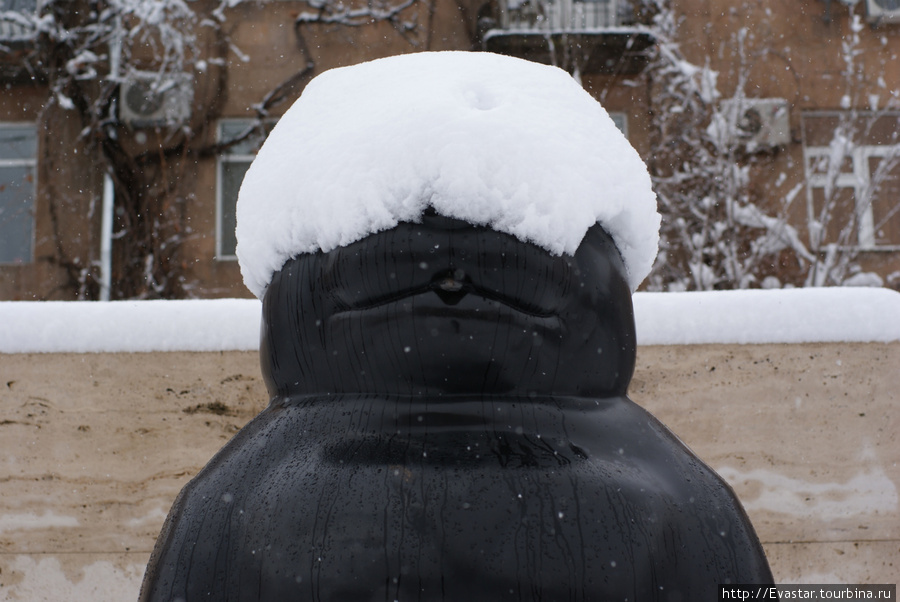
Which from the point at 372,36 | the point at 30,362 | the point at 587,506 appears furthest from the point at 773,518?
the point at 372,36

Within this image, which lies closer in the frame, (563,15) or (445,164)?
(445,164)

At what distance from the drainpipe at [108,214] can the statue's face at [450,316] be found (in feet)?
25.6

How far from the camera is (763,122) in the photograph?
848cm

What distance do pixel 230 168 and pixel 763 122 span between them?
5846 millimetres

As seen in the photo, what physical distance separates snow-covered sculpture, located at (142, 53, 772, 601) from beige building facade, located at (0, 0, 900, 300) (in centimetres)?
762

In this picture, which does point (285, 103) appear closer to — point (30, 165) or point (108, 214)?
point (108, 214)

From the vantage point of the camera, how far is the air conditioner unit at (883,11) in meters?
8.94

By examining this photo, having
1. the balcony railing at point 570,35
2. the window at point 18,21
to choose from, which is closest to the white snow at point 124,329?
the balcony railing at point 570,35

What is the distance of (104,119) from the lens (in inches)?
351

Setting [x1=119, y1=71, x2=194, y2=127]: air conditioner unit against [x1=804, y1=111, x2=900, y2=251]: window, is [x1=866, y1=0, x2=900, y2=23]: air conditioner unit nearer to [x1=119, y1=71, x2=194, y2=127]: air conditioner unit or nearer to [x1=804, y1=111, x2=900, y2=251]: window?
[x1=804, y1=111, x2=900, y2=251]: window

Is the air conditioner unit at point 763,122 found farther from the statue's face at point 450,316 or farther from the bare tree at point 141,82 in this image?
the statue's face at point 450,316

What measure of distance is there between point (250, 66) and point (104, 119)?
66.6 inches

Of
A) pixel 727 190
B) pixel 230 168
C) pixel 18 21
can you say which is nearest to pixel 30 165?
pixel 18 21

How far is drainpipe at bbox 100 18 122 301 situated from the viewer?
8.33 m
